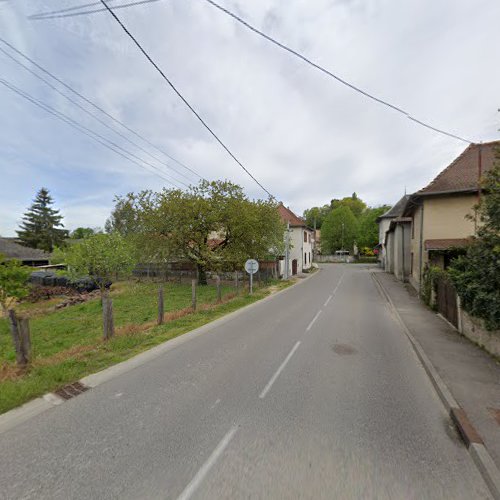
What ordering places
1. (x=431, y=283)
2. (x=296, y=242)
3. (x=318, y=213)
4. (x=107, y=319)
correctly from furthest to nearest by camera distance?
(x=318, y=213) → (x=296, y=242) → (x=431, y=283) → (x=107, y=319)

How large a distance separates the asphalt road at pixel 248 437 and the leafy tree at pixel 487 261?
2080 mm

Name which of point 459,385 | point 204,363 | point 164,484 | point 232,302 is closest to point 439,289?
point 459,385

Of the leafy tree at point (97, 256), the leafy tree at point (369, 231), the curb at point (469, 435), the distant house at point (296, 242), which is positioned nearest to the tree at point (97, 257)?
the leafy tree at point (97, 256)

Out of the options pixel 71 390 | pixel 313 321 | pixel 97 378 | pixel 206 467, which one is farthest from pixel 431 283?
pixel 71 390

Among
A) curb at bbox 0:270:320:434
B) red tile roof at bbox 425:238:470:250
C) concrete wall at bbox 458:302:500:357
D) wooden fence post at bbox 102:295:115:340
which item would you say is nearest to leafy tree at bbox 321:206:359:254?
red tile roof at bbox 425:238:470:250

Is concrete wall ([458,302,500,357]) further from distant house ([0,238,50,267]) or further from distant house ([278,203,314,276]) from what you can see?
distant house ([0,238,50,267])

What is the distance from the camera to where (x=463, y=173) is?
13.9 m

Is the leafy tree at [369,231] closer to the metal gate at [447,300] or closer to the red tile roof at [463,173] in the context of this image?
the red tile roof at [463,173]

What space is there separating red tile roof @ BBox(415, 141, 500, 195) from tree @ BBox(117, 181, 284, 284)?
10142mm

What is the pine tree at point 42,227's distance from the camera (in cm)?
4681

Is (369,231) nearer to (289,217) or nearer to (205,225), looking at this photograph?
(289,217)

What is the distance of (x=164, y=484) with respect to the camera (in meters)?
2.63

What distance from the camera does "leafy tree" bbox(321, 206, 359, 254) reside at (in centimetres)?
6331

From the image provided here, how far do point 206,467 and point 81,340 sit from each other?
293 inches
